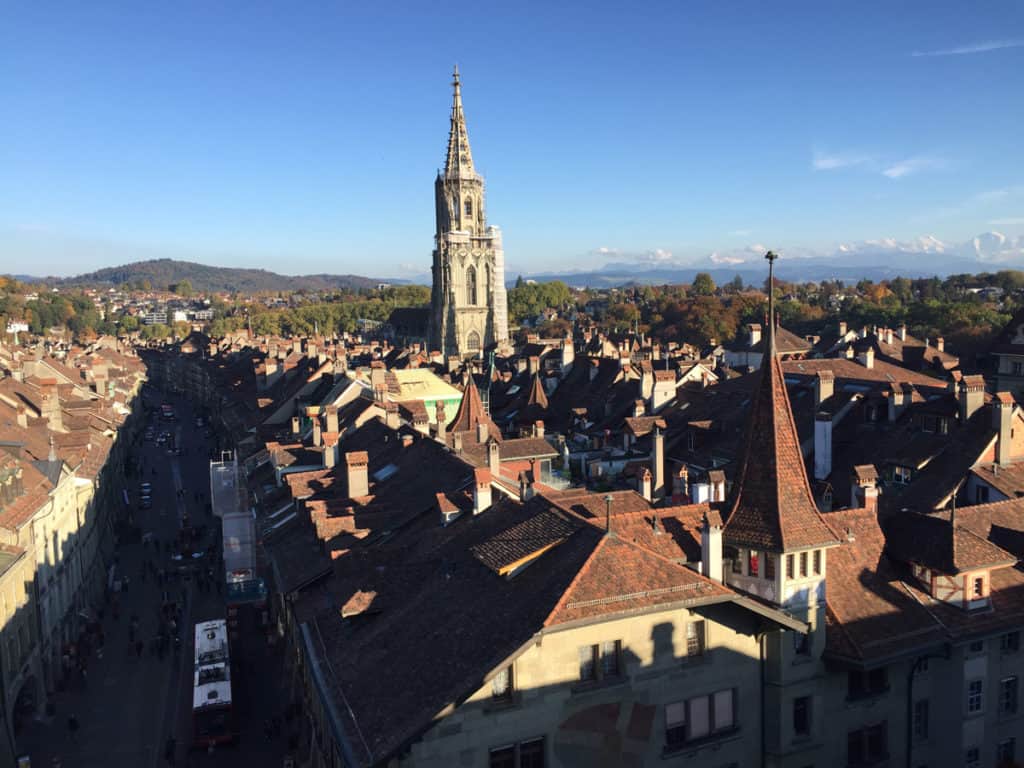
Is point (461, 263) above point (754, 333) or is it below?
above

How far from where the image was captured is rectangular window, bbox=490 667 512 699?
18062 mm

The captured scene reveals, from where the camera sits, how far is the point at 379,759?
16.6 m

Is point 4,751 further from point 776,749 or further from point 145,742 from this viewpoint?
point 776,749

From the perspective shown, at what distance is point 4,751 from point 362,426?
800 inches

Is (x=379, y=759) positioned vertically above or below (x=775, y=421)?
below

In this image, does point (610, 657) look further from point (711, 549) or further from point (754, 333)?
point (754, 333)

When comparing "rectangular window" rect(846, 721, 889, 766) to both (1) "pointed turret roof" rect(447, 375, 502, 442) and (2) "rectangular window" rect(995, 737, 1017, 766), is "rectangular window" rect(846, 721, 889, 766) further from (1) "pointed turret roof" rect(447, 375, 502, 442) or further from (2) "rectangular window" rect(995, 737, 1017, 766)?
(1) "pointed turret roof" rect(447, 375, 502, 442)

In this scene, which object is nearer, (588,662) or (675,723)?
(588,662)

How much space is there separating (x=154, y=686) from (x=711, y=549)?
2627cm

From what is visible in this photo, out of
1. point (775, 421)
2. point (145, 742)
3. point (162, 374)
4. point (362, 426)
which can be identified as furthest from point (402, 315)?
point (775, 421)

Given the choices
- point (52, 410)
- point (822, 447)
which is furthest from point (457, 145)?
point (822, 447)

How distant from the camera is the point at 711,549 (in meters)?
20.8

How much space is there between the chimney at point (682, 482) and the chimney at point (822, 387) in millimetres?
6650

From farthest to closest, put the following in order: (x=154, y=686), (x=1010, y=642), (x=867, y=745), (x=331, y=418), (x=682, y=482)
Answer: (x=331, y=418) < (x=682, y=482) < (x=154, y=686) < (x=1010, y=642) < (x=867, y=745)
